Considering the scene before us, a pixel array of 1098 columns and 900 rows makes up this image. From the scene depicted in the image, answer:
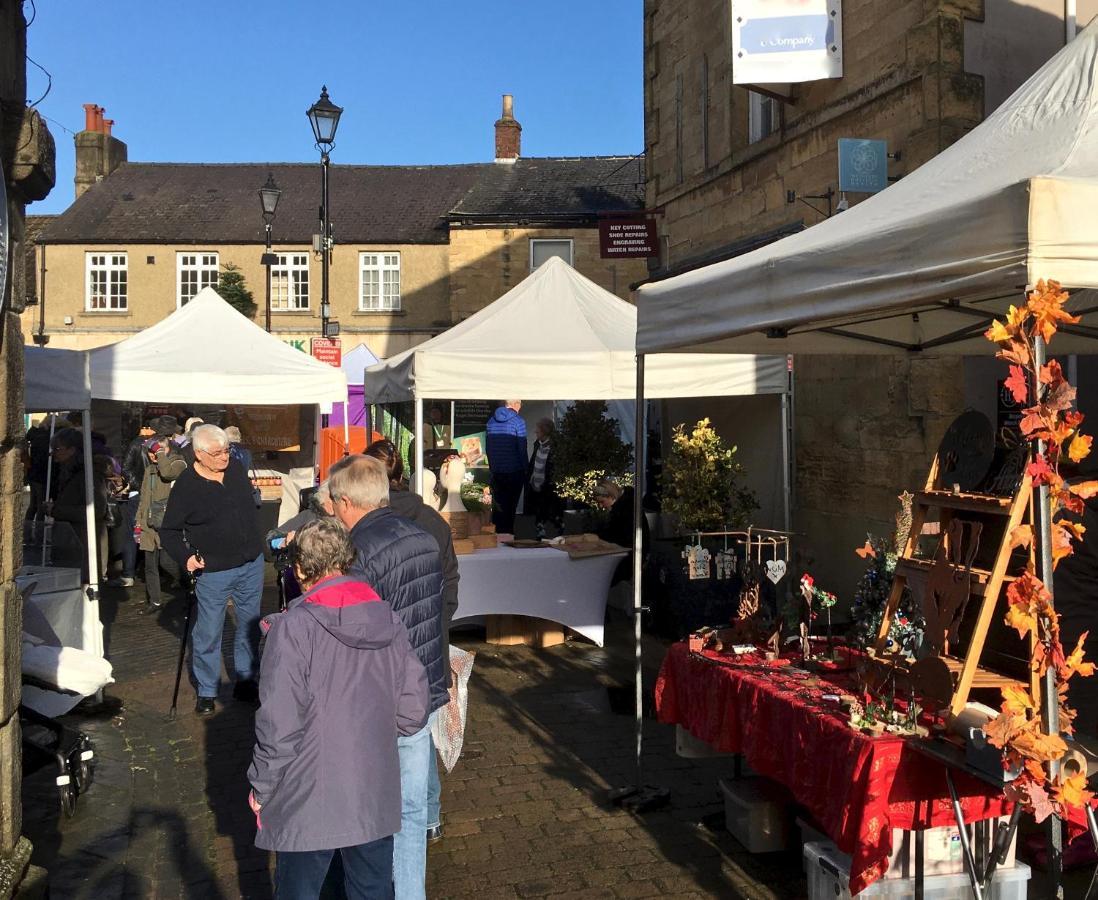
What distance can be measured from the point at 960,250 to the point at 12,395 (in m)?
3.27

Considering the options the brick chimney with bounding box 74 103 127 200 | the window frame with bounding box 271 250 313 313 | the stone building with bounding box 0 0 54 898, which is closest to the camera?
the stone building with bounding box 0 0 54 898

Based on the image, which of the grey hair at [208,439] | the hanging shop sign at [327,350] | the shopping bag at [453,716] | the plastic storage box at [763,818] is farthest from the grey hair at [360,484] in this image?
the hanging shop sign at [327,350]

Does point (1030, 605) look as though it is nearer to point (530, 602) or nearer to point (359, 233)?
point (530, 602)

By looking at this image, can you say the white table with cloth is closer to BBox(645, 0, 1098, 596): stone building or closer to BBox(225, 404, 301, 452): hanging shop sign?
BBox(645, 0, 1098, 596): stone building

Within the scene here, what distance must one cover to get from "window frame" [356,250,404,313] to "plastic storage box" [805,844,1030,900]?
29.5 metres

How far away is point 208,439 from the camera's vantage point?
6.64m

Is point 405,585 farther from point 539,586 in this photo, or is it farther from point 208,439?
point 539,586

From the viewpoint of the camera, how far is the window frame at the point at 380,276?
1265 inches

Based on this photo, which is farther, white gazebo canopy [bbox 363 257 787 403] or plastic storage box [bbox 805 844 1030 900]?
white gazebo canopy [bbox 363 257 787 403]

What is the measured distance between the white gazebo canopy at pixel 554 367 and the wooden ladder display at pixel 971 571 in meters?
3.81

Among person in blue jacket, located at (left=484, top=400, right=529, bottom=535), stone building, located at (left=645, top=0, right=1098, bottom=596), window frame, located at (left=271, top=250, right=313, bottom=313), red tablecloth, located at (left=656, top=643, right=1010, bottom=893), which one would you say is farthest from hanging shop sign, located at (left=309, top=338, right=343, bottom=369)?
Result: window frame, located at (left=271, top=250, right=313, bottom=313)

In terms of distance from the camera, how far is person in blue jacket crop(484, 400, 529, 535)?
1178cm

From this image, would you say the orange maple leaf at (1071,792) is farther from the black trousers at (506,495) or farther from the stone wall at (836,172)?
the black trousers at (506,495)

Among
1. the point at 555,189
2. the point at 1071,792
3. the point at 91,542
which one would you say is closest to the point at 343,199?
the point at 555,189
